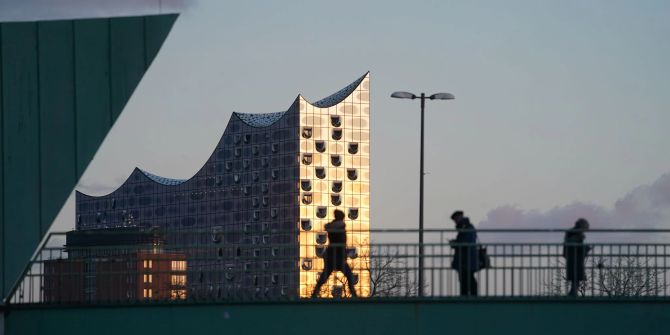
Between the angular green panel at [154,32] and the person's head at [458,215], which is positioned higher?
the angular green panel at [154,32]

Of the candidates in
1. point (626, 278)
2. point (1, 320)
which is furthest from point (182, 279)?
point (626, 278)

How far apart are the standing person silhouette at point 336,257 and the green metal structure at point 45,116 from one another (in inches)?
170

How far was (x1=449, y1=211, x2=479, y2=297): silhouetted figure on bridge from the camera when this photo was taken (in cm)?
2862

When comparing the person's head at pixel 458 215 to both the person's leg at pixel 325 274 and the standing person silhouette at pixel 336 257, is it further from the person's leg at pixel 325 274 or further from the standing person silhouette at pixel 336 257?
the person's leg at pixel 325 274

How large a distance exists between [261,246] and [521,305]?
473 centimetres

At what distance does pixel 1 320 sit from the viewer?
90.5 feet

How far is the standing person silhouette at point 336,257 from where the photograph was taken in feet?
93.8

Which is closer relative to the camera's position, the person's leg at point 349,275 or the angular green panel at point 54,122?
the angular green panel at point 54,122

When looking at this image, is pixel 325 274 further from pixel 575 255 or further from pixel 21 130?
pixel 21 130

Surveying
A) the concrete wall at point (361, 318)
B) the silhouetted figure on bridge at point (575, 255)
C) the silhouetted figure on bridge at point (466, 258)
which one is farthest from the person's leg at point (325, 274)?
the silhouetted figure on bridge at point (575, 255)

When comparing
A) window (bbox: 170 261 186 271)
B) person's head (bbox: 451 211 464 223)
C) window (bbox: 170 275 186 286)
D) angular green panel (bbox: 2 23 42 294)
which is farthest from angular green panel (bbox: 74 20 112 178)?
person's head (bbox: 451 211 464 223)

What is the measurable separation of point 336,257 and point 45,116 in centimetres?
559

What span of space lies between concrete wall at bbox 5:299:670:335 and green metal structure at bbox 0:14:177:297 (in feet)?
5.35

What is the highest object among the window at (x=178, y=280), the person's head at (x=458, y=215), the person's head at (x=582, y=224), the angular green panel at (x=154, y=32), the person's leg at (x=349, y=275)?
the angular green panel at (x=154, y=32)
